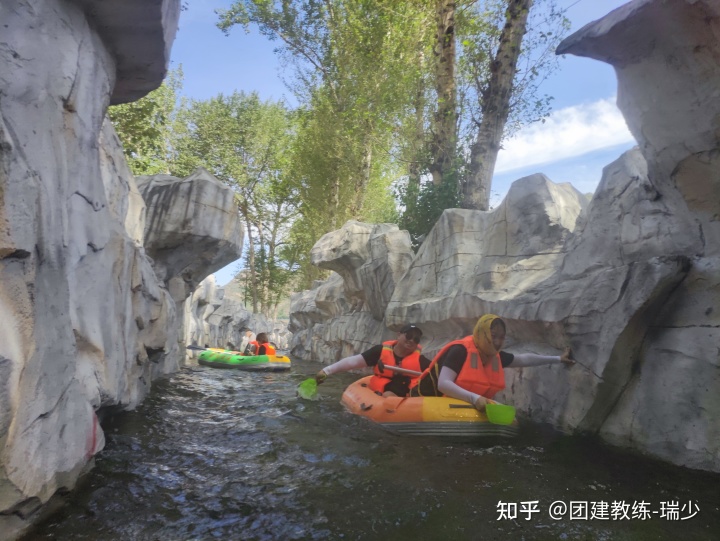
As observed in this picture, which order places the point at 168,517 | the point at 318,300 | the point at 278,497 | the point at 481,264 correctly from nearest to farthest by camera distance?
the point at 168,517 → the point at 278,497 → the point at 481,264 → the point at 318,300

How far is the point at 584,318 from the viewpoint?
5.30 metres

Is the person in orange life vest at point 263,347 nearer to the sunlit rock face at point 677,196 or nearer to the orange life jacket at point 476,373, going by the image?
the orange life jacket at point 476,373

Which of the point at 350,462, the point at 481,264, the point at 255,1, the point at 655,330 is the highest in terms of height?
the point at 255,1

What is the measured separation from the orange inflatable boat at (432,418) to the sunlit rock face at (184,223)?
314 inches

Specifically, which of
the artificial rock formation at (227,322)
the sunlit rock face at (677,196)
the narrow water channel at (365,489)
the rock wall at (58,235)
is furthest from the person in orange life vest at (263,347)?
the artificial rock formation at (227,322)

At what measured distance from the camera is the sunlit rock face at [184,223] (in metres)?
11.9

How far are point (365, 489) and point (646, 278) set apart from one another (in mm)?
3324

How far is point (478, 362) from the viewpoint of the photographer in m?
5.59

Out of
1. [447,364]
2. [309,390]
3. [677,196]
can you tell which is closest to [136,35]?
[447,364]

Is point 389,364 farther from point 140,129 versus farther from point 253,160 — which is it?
point 253,160

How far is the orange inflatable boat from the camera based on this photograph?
197 inches

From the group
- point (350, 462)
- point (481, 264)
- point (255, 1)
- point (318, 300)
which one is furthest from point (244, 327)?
point (350, 462)

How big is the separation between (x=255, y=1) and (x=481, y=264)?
1772 cm

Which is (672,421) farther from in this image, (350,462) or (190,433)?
(190,433)
